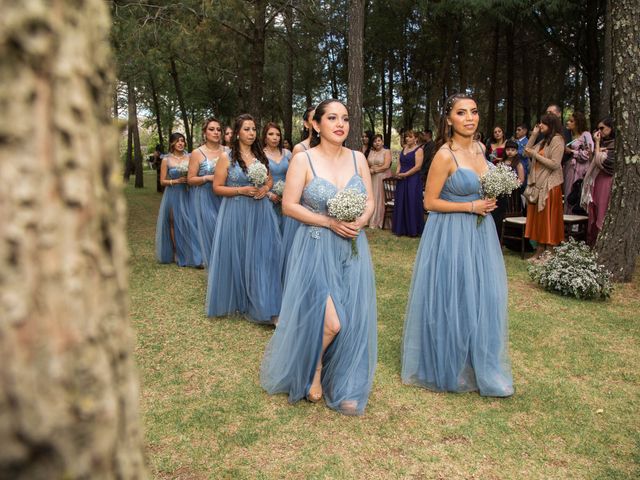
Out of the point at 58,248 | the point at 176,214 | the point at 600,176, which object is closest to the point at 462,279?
the point at 58,248

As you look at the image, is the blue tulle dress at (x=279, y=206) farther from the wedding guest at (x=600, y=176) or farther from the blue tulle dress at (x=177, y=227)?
the wedding guest at (x=600, y=176)

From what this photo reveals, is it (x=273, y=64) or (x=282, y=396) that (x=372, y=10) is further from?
(x=282, y=396)

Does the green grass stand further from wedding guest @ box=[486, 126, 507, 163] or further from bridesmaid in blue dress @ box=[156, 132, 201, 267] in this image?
wedding guest @ box=[486, 126, 507, 163]

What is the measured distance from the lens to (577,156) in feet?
36.5

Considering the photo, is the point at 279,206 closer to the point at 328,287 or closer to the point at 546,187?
the point at 328,287

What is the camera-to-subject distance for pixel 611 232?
8.12 meters

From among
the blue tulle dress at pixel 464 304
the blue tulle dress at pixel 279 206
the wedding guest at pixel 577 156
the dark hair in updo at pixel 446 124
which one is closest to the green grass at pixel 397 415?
the blue tulle dress at pixel 464 304

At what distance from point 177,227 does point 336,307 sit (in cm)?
642

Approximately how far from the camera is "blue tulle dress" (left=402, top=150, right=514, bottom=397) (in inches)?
190

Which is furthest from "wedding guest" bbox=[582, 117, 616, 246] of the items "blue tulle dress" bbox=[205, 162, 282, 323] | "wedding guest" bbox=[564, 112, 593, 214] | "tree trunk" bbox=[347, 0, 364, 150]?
"blue tulle dress" bbox=[205, 162, 282, 323]

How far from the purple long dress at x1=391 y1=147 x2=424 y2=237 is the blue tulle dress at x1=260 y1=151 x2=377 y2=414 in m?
8.88

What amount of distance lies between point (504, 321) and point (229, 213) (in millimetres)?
3697

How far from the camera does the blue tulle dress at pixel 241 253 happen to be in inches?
274

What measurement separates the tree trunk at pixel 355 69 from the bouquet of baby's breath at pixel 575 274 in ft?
19.1
